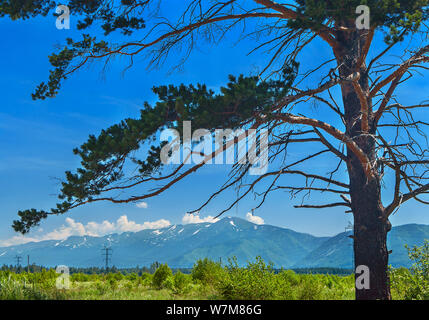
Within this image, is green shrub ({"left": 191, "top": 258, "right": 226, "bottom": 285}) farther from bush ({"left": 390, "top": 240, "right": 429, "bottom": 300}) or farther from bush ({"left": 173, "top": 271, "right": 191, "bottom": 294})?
bush ({"left": 390, "top": 240, "right": 429, "bottom": 300})

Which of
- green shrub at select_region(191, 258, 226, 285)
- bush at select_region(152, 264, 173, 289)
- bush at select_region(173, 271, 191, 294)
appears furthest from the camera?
bush at select_region(152, 264, 173, 289)

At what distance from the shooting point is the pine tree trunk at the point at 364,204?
6.88 metres

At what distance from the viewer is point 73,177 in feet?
19.4

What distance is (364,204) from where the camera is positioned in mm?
7148

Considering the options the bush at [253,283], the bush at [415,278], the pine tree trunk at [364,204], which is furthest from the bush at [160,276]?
the bush at [415,278]

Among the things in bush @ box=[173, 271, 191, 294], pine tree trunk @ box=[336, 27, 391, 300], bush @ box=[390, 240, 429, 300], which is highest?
pine tree trunk @ box=[336, 27, 391, 300]

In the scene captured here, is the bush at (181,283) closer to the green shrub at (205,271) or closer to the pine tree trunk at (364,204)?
the green shrub at (205,271)

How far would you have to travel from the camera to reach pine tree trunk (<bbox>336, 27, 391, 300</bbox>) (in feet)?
22.6

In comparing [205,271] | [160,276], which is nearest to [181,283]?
[205,271]

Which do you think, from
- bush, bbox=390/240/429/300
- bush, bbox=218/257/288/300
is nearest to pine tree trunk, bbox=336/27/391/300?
bush, bbox=390/240/429/300

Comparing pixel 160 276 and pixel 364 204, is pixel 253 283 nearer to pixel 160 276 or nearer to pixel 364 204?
pixel 364 204

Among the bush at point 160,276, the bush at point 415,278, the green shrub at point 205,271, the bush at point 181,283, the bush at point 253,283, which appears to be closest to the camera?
the bush at point 415,278
